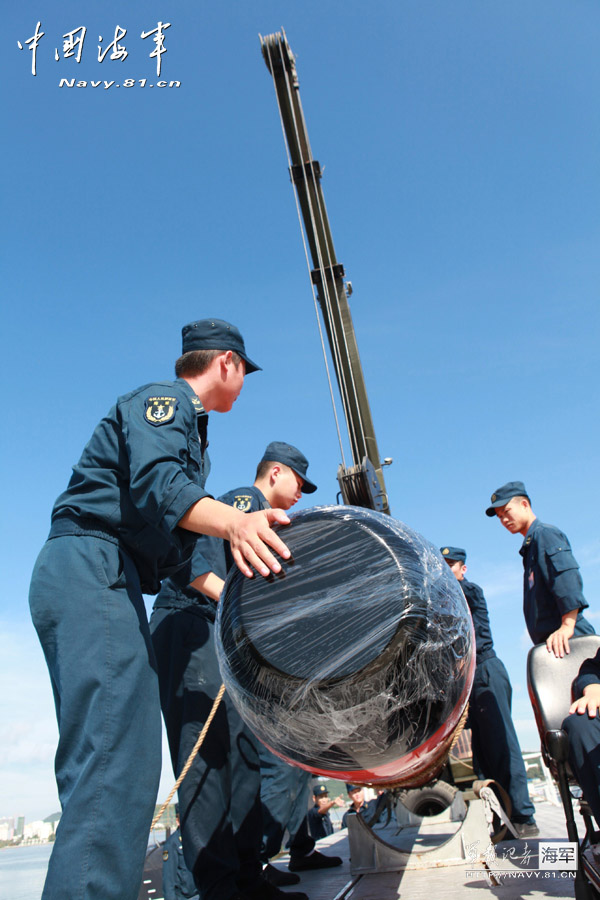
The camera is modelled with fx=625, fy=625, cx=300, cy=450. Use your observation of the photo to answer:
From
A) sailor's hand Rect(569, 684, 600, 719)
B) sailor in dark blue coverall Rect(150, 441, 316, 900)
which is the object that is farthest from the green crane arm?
sailor's hand Rect(569, 684, 600, 719)

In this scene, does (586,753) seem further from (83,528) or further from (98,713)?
(83,528)

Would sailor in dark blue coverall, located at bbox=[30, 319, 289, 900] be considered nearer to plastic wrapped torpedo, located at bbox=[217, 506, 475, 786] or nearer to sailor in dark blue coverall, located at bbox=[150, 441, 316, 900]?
plastic wrapped torpedo, located at bbox=[217, 506, 475, 786]

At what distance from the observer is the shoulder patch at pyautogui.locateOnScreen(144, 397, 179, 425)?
4.96 ft

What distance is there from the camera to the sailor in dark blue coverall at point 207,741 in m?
2.08

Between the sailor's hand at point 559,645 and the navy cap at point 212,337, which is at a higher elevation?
the navy cap at point 212,337

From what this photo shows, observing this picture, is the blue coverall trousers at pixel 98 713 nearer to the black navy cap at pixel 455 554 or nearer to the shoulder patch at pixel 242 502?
the shoulder patch at pixel 242 502

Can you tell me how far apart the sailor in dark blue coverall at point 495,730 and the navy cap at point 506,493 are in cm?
78

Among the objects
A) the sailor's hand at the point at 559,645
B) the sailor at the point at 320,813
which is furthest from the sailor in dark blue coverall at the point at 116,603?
the sailor at the point at 320,813

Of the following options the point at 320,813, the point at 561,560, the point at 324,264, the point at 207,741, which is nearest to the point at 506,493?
the point at 561,560

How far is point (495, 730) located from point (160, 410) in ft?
11.6

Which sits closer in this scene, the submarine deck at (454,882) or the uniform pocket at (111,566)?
the uniform pocket at (111,566)

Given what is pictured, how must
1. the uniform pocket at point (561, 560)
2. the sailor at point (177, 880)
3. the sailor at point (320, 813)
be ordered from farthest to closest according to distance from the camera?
1. the sailor at point (320, 813)
2. the uniform pocket at point (561, 560)
3. the sailor at point (177, 880)

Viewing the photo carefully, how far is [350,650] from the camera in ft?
3.59

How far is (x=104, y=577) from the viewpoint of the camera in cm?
145
